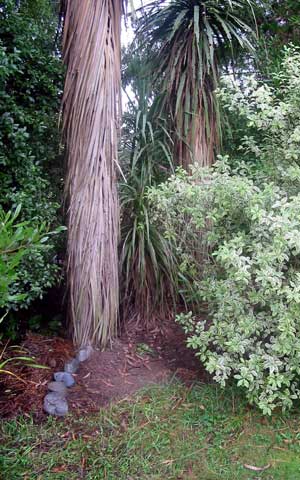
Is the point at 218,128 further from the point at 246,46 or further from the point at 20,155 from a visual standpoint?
the point at 20,155

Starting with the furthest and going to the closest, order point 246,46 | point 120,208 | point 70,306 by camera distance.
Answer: point 246,46, point 120,208, point 70,306

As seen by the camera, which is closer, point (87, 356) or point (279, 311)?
point (279, 311)

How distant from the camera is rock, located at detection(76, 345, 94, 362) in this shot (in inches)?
130

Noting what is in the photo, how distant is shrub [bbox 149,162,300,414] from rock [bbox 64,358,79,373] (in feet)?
2.87

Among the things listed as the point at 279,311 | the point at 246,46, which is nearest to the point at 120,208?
the point at 279,311

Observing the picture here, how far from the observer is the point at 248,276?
2441mm

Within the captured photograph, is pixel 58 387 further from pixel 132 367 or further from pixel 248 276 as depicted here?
pixel 248 276

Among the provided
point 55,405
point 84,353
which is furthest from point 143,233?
point 55,405

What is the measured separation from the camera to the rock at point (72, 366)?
3.17 metres

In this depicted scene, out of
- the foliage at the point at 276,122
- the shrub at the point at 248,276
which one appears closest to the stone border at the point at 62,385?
the shrub at the point at 248,276

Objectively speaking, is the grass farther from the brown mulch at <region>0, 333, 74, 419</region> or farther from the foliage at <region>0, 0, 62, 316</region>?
the foliage at <region>0, 0, 62, 316</region>

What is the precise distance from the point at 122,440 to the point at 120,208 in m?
1.89

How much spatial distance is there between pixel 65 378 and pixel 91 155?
167 cm

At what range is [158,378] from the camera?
319 centimetres
